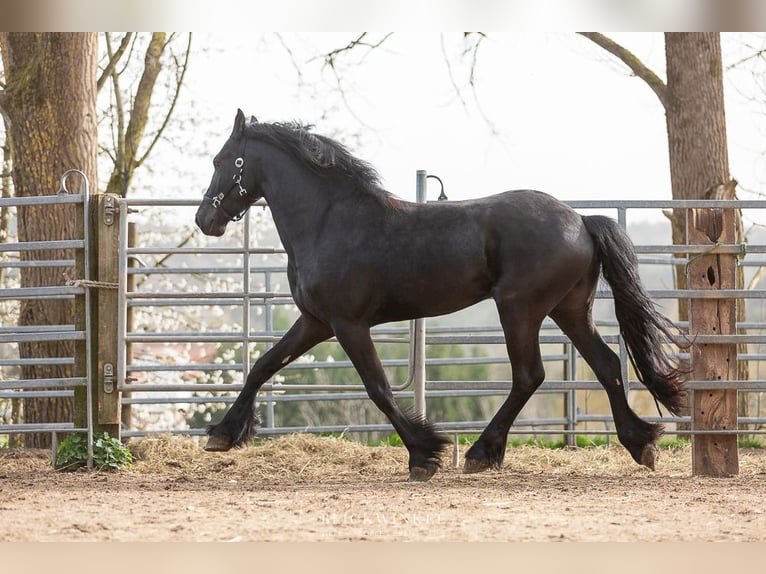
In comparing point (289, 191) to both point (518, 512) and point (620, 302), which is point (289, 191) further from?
point (518, 512)

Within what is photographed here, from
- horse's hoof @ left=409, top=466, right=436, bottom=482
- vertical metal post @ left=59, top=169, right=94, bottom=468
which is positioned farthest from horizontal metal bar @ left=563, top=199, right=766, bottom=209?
vertical metal post @ left=59, top=169, right=94, bottom=468

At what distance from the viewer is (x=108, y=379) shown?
22.3ft

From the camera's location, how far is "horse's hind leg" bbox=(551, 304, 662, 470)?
598 cm

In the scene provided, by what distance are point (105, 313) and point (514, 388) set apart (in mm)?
2914

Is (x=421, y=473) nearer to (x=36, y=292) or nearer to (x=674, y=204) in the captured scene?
(x=674, y=204)

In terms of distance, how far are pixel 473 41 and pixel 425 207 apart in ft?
19.6

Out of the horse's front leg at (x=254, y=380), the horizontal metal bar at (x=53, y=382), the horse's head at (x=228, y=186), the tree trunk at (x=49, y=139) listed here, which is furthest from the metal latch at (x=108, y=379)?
the tree trunk at (x=49, y=139)

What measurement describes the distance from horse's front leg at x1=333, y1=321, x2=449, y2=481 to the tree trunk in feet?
11.3

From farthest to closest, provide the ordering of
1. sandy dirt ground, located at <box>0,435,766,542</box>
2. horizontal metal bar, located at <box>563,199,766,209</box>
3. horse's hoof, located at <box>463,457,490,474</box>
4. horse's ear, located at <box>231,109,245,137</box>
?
1. horizontal metal bar, located at <box>563,199,766,209</box>
2. horse's ear, located at <box>231,109,245,137</box>
3. horse's hoof, located at <box>463,457,490,474</box>
4. sandy dirt ground, located at <box>0,435,766,542</box>

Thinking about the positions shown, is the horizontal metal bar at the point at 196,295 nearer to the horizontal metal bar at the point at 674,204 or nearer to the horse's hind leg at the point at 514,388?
the horse's hind leg at the point at 514,388

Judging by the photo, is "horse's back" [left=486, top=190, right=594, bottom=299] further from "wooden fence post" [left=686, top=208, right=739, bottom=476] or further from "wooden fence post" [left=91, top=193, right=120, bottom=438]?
"wooden fence post" [left=91, top=193, right=120, bottom=438]

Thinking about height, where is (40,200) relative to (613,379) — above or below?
above

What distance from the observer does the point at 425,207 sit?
19.7 feet

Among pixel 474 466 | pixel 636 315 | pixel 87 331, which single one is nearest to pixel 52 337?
pixel 87 331
